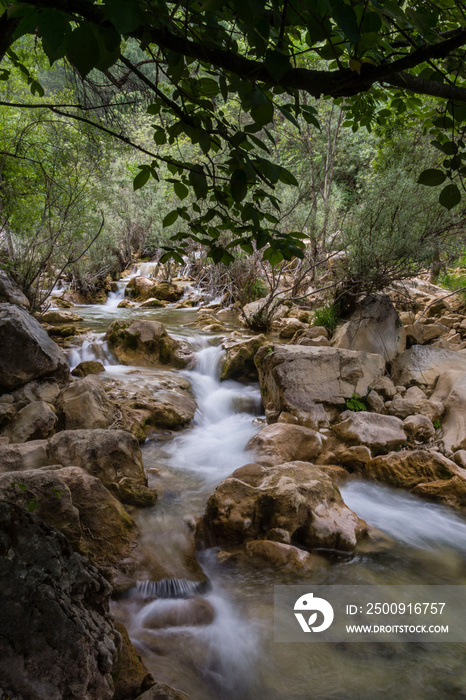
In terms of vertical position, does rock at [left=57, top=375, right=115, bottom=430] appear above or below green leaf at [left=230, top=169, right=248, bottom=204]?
below

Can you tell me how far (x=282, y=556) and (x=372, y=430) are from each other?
2637mm

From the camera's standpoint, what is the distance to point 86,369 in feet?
23.7

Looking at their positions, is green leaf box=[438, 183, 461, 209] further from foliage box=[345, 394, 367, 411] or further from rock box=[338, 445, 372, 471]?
foliage box=[345, 394, 367, 411]

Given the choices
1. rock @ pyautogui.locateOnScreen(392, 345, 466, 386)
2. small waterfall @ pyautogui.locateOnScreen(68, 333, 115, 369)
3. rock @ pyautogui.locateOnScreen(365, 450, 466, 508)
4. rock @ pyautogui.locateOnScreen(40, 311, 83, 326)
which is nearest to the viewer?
rock @ pyautogui.locateOnScreen(365, 450, 466, 508)

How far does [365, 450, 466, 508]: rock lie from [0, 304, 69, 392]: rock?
4887 millimetres

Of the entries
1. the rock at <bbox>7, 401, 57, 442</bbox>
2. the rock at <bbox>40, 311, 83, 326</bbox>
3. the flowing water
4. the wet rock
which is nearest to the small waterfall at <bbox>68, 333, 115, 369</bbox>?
the rock at <bbox>40, 311, 83, 326</bbox>

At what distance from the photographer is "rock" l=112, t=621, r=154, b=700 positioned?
1.68 metres

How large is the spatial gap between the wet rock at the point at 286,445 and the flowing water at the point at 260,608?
1.00 ft

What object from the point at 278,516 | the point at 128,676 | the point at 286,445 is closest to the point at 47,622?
the point at 128,676

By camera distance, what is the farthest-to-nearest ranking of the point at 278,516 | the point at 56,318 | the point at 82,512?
the point at 56,318
the point at 278,516
the point at 82,512

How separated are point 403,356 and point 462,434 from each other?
2.07 metres

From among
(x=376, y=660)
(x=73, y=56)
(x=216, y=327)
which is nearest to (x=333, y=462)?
(x=376, y=660)

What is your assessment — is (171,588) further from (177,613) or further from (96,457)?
(96,457)

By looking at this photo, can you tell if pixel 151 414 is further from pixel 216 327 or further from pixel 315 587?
pixel 216 327
